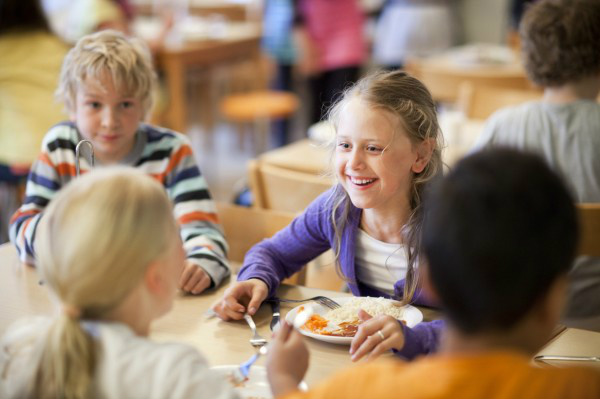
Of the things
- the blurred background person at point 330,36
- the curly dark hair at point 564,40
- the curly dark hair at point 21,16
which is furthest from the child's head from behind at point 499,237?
the blurred background person at point 330,36

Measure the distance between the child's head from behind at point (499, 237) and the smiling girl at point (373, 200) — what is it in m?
0.67

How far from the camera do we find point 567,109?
82.0 inches

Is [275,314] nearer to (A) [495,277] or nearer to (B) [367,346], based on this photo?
(B) [367,346]

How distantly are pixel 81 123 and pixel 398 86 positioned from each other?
805 mm

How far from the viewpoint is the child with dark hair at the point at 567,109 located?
2.03 metres

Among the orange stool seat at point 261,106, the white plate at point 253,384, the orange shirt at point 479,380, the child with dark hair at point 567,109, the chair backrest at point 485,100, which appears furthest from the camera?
the orange stool seat at point 261,106

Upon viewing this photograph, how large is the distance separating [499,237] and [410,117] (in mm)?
796

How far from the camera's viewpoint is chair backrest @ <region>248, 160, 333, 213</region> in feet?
6.96

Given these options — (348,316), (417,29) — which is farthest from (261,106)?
(348,316)

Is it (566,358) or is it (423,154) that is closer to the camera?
(566,358)

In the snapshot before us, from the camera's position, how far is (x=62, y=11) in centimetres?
383

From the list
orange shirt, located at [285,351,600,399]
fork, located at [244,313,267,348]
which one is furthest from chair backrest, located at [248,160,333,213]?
orange shirt, located at [285,351,600,399]

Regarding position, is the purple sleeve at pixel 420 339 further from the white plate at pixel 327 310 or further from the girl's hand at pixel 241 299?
the girl's hand at pixel 241 299

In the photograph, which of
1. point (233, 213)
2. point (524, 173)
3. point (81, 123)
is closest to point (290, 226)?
point (233, 213)
